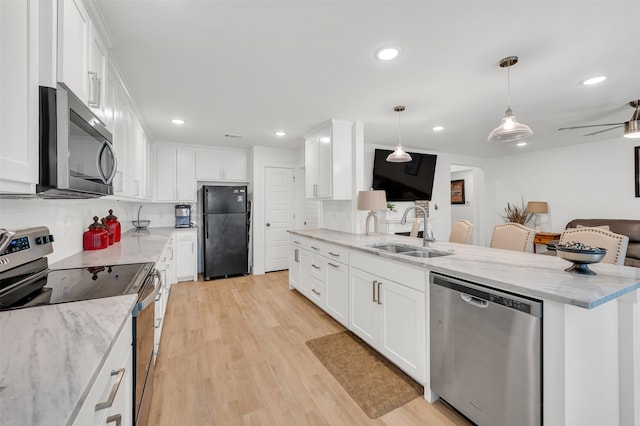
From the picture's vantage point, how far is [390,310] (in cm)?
203

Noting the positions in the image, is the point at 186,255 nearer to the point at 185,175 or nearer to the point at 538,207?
the point at 185,175

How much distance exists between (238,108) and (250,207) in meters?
2.23

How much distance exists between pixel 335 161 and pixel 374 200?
73cm

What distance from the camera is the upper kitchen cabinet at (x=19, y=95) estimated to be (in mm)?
816

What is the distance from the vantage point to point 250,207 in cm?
496

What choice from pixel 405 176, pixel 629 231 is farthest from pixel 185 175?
pixel 629 231

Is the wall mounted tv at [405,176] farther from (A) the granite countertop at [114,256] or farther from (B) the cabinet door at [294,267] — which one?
(A) the granite countertop at [114,256]

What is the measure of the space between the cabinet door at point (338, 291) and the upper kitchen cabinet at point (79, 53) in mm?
2239

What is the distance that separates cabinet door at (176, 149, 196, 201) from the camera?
464 cm

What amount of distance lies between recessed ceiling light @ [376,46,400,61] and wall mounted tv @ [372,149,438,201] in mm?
2889

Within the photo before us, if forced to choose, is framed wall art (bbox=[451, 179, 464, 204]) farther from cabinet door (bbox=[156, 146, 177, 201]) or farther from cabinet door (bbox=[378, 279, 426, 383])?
cabinet door (bbox=[156, 146, 177, 201])

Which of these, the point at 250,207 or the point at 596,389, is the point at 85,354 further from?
the point at 250,207

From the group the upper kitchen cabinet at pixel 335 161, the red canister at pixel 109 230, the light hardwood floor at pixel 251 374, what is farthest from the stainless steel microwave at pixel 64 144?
the upper kitchen cabinet at pixel 335 161

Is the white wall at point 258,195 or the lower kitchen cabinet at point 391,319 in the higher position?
the white wall at point 258,195
